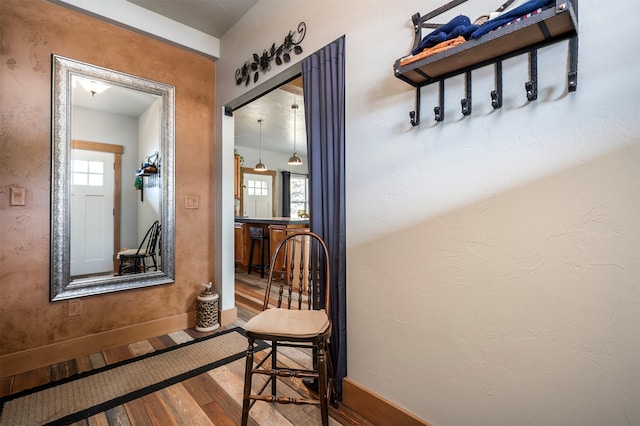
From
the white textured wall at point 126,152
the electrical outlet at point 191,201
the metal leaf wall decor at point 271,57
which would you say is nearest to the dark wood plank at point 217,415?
the white textured wall at point 126,152

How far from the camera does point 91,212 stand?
91.4 inches

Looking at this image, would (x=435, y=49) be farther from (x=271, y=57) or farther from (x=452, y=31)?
(x=271, y=57)

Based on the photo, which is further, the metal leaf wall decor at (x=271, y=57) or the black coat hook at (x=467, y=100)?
the metal leaf wall decor at (x=271, y=57)

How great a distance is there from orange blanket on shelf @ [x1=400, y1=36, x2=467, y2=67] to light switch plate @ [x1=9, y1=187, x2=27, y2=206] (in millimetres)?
2492

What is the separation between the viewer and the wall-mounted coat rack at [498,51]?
2.89 ft

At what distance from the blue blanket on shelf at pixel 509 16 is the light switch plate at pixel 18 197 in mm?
2731

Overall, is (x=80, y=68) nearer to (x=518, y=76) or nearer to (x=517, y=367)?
(x=518, y=76)

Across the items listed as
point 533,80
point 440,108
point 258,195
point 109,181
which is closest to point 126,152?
point 109,181

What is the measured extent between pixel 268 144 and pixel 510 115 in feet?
22.3

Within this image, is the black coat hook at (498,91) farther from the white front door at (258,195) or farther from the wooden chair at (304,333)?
the white front door at (258,195)

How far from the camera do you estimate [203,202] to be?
2848 mm

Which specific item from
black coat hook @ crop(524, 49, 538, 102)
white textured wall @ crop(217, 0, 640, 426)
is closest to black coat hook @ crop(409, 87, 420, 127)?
white textured wall @ crop(217, 0, 640, 426)

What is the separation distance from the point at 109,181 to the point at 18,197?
56cm

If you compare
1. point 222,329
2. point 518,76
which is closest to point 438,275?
point 518,76
